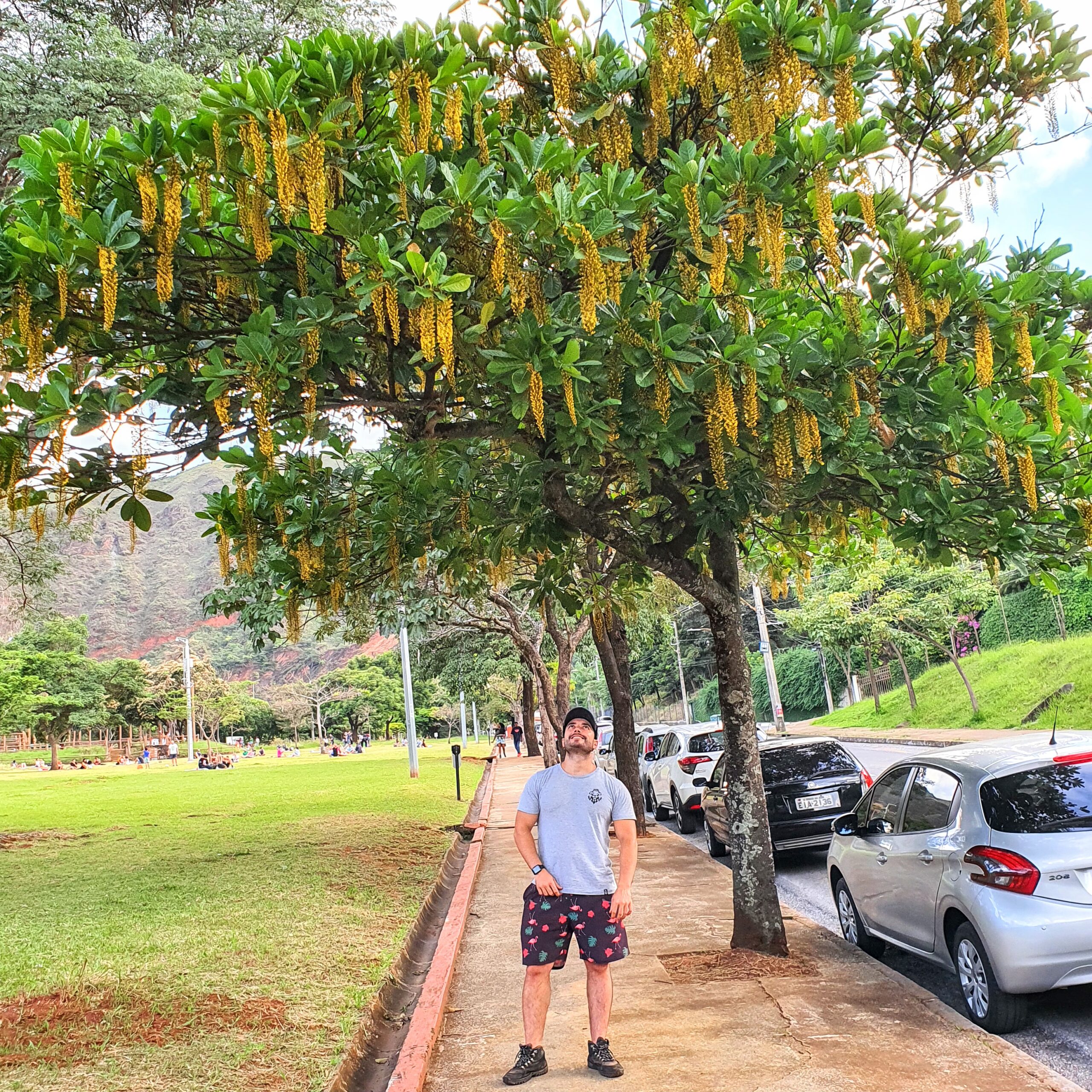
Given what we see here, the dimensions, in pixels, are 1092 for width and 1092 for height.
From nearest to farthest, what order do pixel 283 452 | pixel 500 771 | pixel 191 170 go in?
pixel 191 170 → pixel 283 452 → pixel 500 771

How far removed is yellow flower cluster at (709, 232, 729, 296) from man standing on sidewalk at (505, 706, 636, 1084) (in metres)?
2.38

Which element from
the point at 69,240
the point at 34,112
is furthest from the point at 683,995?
the point at 34,112

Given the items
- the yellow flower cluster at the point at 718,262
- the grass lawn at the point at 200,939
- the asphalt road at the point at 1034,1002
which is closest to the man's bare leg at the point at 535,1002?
the grass lawn at the point at 200,939

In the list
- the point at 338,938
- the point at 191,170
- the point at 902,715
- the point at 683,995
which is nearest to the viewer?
the point at 191,170

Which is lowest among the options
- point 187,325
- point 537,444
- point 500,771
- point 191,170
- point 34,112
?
point 500,771

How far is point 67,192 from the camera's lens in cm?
462

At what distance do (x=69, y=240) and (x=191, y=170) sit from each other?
2.40 ft

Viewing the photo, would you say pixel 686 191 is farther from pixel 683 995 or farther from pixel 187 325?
pixel 683 995

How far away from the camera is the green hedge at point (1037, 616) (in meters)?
31.5

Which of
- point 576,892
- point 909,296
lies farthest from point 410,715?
point 909,296

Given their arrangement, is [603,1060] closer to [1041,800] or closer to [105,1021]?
[1041,800]

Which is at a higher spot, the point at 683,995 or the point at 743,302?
the point at 743,302

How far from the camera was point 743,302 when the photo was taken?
5445 mm

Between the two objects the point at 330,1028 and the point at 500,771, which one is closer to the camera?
the point at 330,1028
